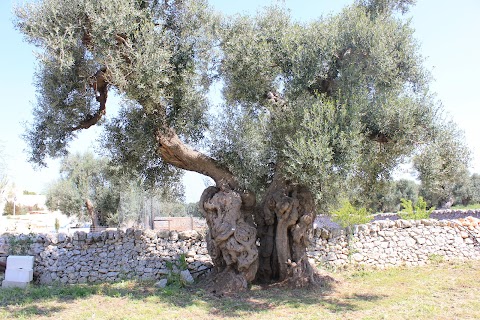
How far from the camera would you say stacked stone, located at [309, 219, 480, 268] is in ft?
44.0

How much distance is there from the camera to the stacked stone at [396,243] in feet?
44.0

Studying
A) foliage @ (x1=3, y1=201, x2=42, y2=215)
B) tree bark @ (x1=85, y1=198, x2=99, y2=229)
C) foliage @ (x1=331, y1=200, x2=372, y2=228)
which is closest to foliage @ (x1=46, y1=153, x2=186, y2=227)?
tree bark @ (x1=85, y1=198, x2=99, y2=229)

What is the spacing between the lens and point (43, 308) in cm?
873

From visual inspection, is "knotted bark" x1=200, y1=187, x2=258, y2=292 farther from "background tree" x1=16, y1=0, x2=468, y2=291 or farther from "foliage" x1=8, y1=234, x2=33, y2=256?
"foliage" x1=8, y1=234, x2=33, y2=256

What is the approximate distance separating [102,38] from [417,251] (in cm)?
1216

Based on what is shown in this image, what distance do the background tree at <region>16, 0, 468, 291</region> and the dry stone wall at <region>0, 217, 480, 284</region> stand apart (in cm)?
225

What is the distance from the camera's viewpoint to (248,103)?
10.7 m

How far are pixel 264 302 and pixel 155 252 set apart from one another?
4567 mm

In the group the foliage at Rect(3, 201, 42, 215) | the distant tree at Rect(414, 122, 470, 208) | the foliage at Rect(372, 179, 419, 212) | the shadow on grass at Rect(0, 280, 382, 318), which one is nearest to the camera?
the shadow on grass at Rect(0, 280, 382, 318)

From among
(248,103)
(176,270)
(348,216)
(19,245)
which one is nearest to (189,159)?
(248,103)

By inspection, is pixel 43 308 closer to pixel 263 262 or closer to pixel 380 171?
pixel 263 262

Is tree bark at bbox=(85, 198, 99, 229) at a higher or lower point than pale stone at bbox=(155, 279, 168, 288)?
higher

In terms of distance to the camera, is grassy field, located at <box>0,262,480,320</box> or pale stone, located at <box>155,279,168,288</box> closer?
grassy field, located at <box>0,262,480,320</box>

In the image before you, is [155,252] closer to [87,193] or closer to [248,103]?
[248,103]
